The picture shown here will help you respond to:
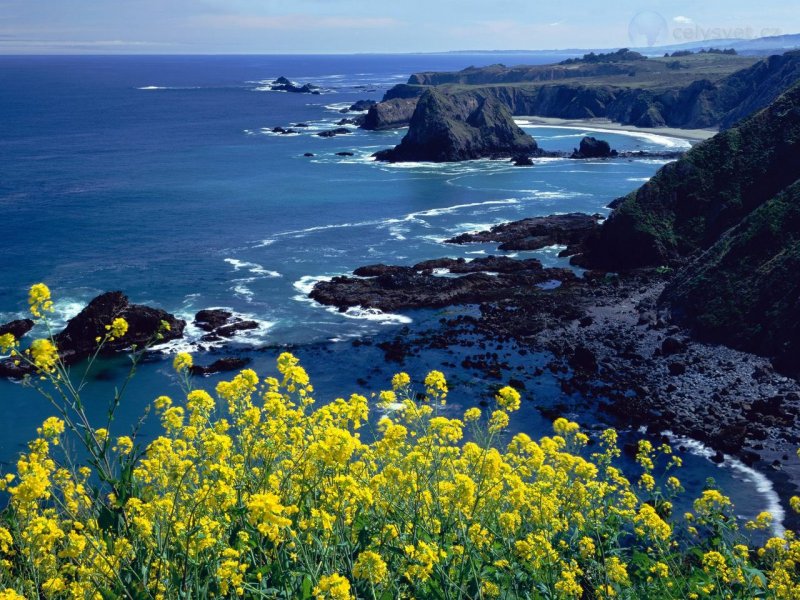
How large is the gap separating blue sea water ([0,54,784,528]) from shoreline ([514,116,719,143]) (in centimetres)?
711

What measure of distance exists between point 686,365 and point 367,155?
79.7 m

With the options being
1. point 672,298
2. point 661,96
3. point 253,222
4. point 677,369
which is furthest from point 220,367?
point 661,96

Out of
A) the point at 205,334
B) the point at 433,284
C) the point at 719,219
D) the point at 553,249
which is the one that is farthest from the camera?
the point at 553,249

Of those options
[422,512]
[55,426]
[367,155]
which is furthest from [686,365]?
[367,155]

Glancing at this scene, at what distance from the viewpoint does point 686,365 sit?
3747 centimetres

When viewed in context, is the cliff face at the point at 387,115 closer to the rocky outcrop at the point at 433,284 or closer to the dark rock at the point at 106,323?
the rocky outcrop at the point at 433,284

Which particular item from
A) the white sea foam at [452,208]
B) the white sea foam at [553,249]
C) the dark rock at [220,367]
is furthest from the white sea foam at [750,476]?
the white sea foam at [452,208]

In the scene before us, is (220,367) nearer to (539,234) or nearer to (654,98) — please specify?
(539,234)

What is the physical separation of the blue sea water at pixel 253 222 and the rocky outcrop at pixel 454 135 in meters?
4.74

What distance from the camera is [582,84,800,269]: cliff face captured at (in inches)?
2201

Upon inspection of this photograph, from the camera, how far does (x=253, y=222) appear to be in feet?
223

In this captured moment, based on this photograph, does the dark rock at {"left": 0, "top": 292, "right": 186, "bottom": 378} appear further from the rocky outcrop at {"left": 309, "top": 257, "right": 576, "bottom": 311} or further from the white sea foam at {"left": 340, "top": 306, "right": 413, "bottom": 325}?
the rocky outcrop at {"left": 309, "top": 257, "right": 576, "bottom": 311}

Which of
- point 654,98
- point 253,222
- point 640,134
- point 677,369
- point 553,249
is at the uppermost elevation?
point 654,98

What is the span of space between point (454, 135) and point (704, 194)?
55766 millimetres
